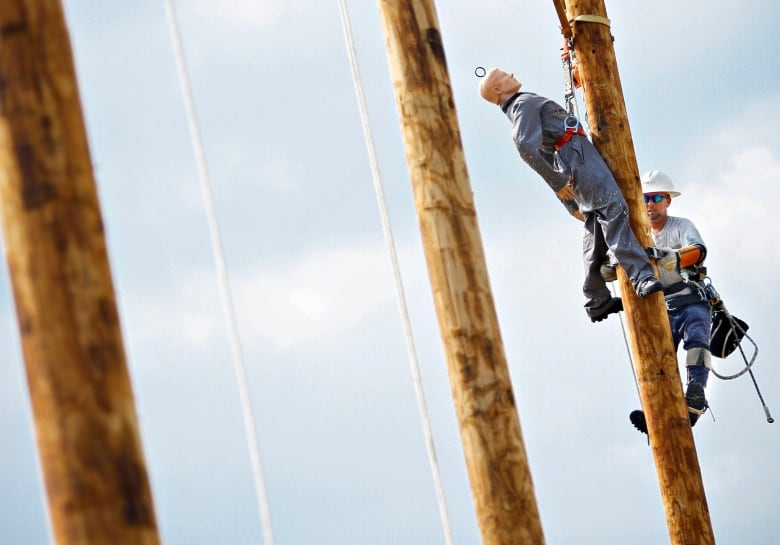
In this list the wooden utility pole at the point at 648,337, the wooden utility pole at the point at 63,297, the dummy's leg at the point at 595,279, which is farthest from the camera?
the dummy's leg at the point at 595,279

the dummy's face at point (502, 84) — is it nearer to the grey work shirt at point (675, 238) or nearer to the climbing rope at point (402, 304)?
the grey work shirt at point (675, 238)

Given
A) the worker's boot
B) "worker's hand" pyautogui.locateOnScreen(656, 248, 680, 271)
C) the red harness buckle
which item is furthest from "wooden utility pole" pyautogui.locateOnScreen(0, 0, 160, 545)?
the worker's boot

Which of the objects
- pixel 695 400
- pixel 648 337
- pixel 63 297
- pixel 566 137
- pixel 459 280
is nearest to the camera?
pixel 63 297

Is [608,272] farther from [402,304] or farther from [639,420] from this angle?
[402,304]

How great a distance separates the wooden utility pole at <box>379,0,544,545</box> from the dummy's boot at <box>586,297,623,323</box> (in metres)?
2.46

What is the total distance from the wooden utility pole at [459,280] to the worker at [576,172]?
190 centimetres

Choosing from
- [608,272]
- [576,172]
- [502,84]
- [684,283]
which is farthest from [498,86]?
[684,283]

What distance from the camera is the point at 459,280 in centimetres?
495

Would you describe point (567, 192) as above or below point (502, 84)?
below

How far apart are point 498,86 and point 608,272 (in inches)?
46.5

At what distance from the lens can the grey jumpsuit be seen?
6.94 meters

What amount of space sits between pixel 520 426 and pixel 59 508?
6.80 ft

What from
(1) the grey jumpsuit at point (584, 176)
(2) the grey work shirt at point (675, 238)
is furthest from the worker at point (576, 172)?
(2) the grey work shirt at point (675, 238)

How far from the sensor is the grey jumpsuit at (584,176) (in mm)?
6938
